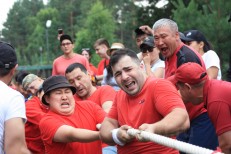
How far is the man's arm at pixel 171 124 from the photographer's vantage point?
357 cm

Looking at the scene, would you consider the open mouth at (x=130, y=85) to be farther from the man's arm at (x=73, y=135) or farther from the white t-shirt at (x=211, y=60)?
the white t-shirt at (x=211, y=60)

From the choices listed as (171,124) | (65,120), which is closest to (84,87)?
(65,120)

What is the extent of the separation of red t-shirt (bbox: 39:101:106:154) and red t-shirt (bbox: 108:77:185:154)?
24.9 inches

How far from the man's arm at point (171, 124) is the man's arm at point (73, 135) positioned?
3.06 feet

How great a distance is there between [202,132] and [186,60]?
0.89m

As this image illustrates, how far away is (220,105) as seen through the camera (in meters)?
4.28

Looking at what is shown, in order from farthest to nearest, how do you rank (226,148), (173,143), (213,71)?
(213,71), (226,148), (173,143)

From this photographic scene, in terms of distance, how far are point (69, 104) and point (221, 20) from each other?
11.8m

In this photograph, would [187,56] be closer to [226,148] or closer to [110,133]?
[226,148]

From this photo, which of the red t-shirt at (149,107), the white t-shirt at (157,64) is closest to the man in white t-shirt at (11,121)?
the red t-shirt at (149,107)

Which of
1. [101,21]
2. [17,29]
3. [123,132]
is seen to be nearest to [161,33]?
[123,132]

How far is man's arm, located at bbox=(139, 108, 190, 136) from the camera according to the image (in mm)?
3572

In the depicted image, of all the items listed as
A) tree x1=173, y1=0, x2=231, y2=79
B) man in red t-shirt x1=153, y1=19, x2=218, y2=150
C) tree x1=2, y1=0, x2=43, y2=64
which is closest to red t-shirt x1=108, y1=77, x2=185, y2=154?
man in red t-shirt x1=153, y1=19, x2=218, y2=150

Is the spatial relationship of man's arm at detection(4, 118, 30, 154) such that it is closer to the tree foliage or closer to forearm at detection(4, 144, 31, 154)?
forearm at detection(4, 144, 31, 154)
